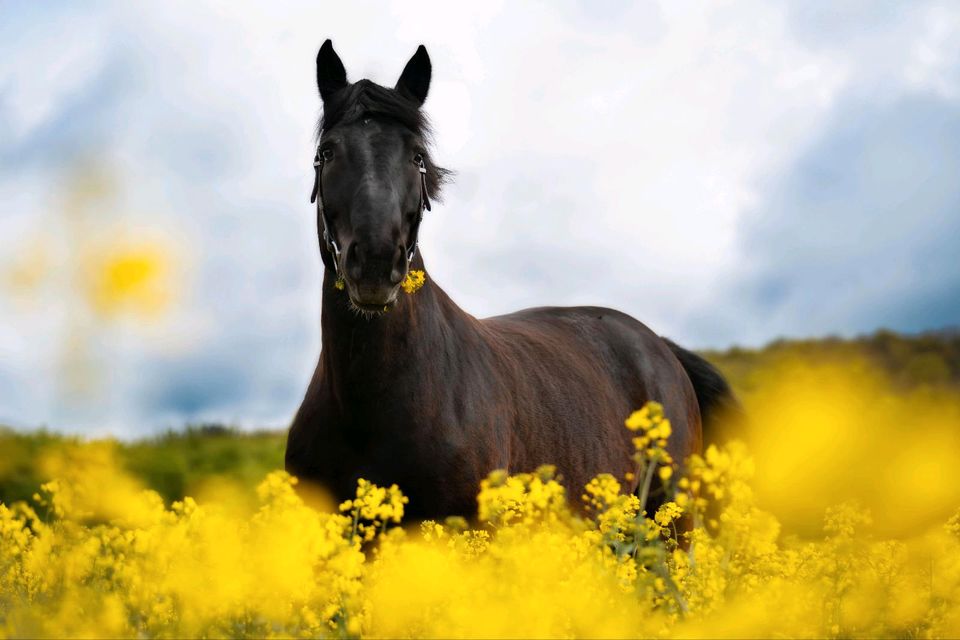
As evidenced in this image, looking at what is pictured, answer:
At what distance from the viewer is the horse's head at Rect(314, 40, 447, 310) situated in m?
4.93

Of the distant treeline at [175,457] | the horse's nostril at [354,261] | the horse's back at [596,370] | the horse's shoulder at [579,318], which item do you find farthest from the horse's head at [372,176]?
the distant treeline at [175,457]

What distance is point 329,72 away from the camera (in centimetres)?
616

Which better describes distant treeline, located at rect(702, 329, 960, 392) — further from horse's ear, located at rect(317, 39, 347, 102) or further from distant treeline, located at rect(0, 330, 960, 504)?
horse's ear, located at rect(317, 39, 347, 102)

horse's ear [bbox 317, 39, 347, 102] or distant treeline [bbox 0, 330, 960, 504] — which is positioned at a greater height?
horse's ear [bbox 317, 39, 347, 102]

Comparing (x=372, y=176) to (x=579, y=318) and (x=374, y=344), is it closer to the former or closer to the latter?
(x=374, y=344)

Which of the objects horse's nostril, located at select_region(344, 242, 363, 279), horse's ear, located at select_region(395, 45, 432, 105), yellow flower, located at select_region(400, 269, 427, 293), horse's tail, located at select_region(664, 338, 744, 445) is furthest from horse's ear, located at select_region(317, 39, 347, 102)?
horse's tail, located at select_region(664, 338, 744, 445)

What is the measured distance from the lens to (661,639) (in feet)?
13.2

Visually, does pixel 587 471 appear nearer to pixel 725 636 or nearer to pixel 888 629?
pixel 888 629

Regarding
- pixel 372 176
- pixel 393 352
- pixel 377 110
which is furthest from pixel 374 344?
pixel 377 110

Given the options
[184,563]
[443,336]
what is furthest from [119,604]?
[443,336]

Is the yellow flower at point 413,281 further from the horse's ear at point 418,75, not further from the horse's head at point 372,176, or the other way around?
the horse's ear at point 418,75

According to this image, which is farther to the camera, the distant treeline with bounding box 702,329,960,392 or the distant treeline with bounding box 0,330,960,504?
the distant treeline with bounding box 702,329,960,392

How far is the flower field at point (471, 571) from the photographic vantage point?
390 cm

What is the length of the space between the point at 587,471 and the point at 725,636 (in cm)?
307
